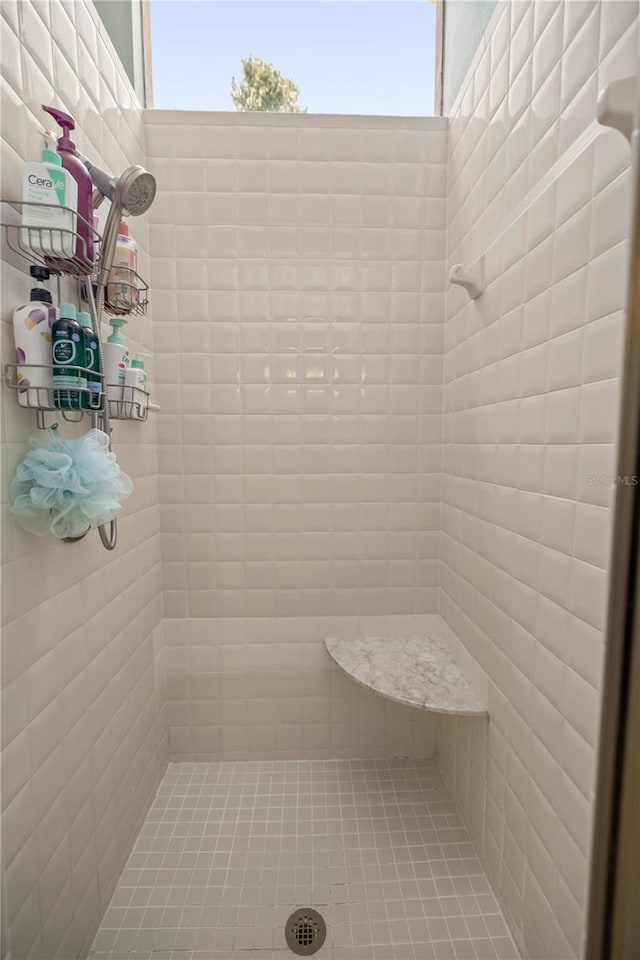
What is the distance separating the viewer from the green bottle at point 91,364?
883mm

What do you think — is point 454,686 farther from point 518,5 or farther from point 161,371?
point 518,5

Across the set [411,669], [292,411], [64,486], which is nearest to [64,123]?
[64,486]

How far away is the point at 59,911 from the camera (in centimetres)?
97

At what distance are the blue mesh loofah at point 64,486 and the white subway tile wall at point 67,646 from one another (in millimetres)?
31

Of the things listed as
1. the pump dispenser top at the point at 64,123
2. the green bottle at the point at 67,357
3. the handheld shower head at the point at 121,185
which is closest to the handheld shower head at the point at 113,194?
the handheld shower head at the point at 121,185

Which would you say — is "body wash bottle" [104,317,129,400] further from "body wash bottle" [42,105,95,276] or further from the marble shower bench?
the marble shower bench

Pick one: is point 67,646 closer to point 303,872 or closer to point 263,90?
point 303,872

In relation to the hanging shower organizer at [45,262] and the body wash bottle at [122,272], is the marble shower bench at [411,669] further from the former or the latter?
the body wash bottle at [122,272]

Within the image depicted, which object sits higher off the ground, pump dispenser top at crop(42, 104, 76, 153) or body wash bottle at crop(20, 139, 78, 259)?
pump dispenser top at crop(42, 104, 76, 153)

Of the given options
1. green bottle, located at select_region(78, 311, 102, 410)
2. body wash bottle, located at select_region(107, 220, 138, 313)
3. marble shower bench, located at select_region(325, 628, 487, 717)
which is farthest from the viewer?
marble shower bench, located at select_region(325, 628, 487, 717)

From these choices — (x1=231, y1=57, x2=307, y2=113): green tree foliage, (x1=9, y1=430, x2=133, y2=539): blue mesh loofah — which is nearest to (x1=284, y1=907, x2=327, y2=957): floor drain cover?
(x1=9, y1=430, x2=133, y2=539): blue mesh loofah

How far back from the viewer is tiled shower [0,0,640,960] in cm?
85

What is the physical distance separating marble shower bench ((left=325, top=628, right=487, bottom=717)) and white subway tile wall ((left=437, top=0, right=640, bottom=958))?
10 centimetres

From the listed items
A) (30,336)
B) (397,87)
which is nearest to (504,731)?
(30,336)
